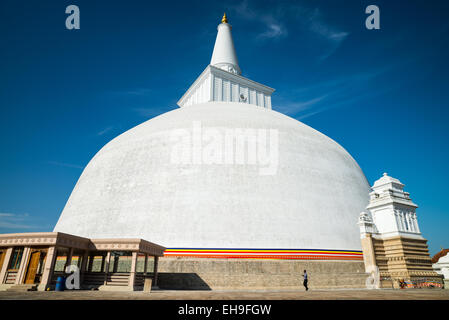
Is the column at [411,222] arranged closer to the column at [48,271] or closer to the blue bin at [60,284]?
the blue bin at [60,284]

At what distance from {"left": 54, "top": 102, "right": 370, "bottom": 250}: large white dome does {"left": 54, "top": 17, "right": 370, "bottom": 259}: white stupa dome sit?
55 millimetres

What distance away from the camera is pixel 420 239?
15.3 m

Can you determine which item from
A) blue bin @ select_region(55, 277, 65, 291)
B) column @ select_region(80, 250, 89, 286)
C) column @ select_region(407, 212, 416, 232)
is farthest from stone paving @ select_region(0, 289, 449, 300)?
column @ select_region(407, 212, 416, 232)

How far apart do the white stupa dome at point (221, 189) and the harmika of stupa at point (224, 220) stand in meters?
0.07

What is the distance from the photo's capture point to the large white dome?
1447cm

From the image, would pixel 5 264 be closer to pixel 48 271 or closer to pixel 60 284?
pixel 48 271

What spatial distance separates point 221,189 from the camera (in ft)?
50.5

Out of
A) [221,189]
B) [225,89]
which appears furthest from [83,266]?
[225,89]

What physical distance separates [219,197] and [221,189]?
50cm

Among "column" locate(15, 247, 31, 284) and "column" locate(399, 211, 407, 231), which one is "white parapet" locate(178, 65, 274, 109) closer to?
"column" locate(399, 211, 407, 231)

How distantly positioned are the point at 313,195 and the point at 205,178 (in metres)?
6.37
